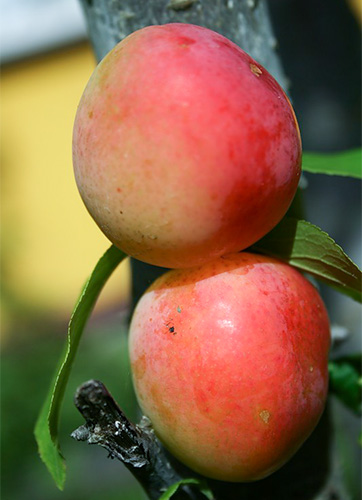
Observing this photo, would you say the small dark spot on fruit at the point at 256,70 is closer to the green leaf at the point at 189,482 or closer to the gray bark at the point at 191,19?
the gray bark at the point at 191,19

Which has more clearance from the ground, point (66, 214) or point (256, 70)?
point (256, 70)

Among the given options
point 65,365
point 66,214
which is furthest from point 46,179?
point 65,365

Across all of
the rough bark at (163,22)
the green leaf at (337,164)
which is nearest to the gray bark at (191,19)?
the rough bark at (163,22)

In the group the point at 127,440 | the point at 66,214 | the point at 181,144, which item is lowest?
the point at 66,214

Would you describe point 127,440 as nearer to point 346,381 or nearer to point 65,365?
point 65,365

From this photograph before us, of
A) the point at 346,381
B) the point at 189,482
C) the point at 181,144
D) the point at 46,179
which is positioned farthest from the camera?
the point at 46,179

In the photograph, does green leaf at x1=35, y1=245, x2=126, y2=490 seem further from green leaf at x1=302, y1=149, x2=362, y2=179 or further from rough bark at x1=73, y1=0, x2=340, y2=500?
green leaf at x1=302, y1=149, x2=362, y2=179
